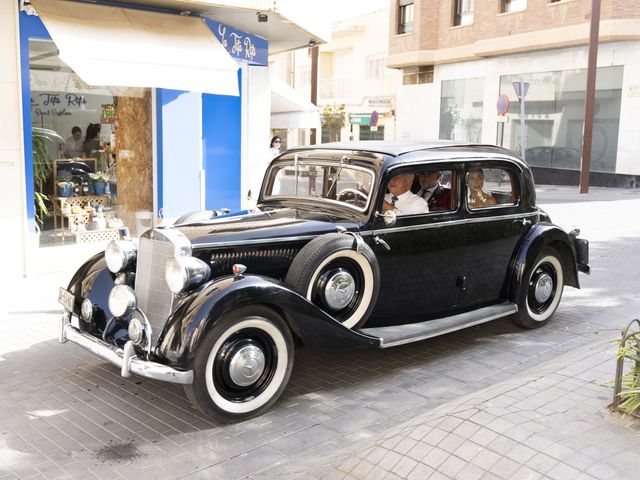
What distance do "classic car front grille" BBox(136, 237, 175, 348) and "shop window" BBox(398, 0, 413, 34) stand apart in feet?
99.3

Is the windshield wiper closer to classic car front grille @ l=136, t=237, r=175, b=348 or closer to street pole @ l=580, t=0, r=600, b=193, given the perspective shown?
classic car front grille @ l=136, t=237, r=175, b=348

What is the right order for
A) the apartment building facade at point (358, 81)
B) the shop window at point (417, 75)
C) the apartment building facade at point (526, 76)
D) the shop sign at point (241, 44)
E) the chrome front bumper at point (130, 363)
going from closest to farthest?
the chrome front bumper at point (130, 363) < the shop sign at point (241, 44) < the apartment building facade at point (526, 76) < the shop window at point (417, 75) < the apartment building facade at point (358, 81)

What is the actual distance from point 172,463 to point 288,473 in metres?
0.68

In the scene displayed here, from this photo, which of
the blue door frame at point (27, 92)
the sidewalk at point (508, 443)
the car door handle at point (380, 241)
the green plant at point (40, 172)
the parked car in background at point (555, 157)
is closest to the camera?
the sidewalk at point (508, 443)

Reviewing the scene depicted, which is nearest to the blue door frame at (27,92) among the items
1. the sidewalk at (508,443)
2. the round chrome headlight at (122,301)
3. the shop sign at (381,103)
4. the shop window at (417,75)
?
the round chrome headlight at (122,301)

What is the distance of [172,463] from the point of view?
12.3ft

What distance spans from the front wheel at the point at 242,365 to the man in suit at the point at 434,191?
201 centimetres

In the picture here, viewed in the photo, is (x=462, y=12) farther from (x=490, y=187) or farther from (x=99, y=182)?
(x=490, y=187)

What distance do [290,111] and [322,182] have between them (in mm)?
11024

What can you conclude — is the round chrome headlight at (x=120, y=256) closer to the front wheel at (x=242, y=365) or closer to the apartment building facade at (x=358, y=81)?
the front wheel at (x=242, y=365)

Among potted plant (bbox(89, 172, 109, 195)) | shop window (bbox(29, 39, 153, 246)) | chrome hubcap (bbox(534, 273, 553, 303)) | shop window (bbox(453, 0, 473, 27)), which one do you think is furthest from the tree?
chrome hubcap (bbox(534, 273, 553, 303))

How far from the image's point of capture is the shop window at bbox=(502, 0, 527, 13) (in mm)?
26616

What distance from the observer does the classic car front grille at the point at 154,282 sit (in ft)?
14.7

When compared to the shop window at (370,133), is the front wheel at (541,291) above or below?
below
